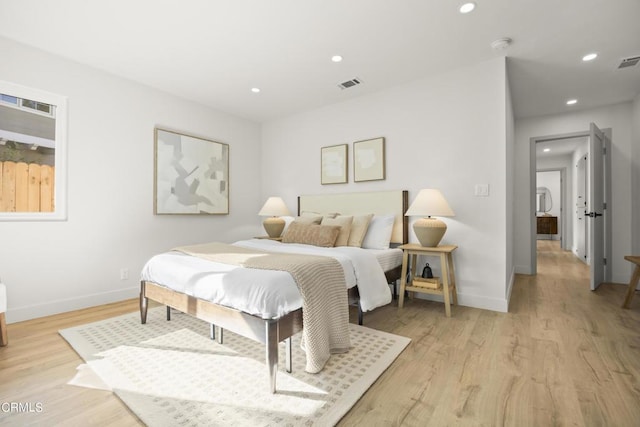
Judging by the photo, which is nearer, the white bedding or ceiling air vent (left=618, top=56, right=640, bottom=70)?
the white bedding

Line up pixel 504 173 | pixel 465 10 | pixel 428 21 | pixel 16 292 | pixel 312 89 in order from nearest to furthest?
pixel 465 10
pixel 428 21
pixel 16 292
pixel 504 173
pixel 312 89

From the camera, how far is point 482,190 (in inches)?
123

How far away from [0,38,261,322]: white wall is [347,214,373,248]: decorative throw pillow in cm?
232

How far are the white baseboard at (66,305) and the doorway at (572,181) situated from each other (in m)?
5.81

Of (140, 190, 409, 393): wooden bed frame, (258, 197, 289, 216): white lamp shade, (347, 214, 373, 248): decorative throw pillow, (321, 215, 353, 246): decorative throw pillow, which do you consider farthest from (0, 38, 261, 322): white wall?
(347, 214, 373, 248): decorative throw pillow

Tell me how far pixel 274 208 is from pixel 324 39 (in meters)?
2.40

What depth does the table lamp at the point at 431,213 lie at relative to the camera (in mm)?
3021

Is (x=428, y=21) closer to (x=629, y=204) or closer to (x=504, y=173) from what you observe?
(x=504, y=173)

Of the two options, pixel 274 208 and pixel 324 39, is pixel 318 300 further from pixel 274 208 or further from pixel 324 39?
pixel 274 208

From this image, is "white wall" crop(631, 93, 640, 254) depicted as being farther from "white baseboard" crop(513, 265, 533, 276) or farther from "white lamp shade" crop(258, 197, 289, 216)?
"white lamp shade" crop(258, 197, 289, 216)

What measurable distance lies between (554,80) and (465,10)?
2082 millimetres

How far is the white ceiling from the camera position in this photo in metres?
2.30

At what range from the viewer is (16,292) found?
2746mm

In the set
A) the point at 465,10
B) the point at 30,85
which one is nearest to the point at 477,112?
the point at 465,10
